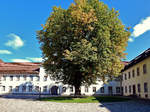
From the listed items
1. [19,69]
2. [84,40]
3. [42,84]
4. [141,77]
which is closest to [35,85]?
[42,84]

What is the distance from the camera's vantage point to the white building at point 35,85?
41094 millimetres

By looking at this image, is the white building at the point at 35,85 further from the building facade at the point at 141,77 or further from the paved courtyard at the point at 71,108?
the paved courtyard at the point at 71,108

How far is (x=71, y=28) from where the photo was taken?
19.8 metres

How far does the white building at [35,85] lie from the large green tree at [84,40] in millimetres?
19243

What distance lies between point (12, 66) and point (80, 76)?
105ft

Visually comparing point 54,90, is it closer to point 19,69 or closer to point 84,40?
point 19,69

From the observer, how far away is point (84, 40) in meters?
18.9

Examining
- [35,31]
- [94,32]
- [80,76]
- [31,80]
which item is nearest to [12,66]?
[31,80]

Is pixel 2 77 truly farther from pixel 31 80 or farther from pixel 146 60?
pixel 146 60

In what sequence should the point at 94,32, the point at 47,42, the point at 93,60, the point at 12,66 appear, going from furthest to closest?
the point at 12,66 < the point at 47,42 < the point at 94,32 < the point at 93,60

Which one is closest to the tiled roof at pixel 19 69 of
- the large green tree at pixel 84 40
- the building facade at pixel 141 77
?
the large green tree at pixel 84 40

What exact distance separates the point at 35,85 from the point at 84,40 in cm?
2925

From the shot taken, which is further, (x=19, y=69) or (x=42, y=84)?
(x=19, y=69)

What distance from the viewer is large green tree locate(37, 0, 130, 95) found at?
18.9m
